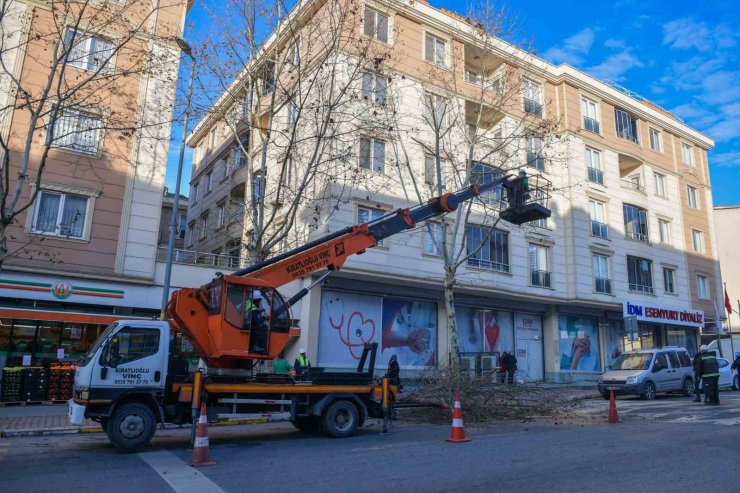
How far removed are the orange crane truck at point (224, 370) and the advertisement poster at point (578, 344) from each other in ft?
60.4

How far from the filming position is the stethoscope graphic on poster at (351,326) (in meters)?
21.6

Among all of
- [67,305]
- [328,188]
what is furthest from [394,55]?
Answer: [67,305]

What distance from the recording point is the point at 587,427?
40.0ft

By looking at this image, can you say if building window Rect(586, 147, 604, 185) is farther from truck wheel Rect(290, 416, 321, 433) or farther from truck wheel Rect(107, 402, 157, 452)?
truck wheel Rect(107, 402, 157, 452)

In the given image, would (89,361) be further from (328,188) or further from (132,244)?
(328,188)

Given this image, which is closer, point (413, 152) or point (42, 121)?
point (42, 121)

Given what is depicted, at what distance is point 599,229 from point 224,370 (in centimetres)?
2487

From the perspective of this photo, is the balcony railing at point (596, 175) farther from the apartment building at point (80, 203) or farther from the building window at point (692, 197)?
the apartment building at point (80, 203)

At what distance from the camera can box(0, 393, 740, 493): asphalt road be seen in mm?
6641

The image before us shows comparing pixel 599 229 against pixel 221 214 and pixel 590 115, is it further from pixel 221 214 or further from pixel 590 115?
pixel 221 214

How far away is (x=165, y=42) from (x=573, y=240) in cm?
2080

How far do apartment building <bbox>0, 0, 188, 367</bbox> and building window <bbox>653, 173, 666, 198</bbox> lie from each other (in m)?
28.7

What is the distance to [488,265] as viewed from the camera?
83.5ft

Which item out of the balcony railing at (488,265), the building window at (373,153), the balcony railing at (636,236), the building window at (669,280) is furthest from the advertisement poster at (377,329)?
the building window at (669,280)
